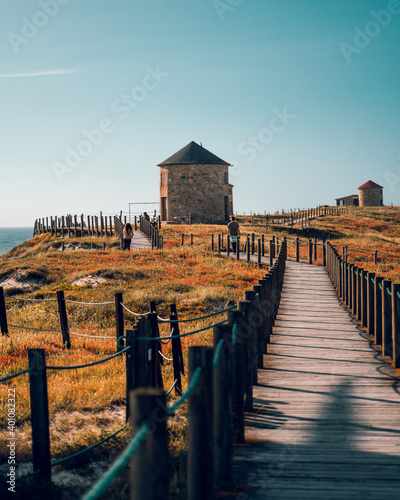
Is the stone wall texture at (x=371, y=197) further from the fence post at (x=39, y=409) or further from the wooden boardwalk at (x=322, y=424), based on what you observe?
the fence post at (x=39, y=409)

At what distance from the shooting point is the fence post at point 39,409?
12.4 ft

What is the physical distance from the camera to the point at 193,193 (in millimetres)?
50500

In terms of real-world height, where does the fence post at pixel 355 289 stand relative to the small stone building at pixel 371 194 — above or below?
below

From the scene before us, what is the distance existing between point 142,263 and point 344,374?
1821 centimetres

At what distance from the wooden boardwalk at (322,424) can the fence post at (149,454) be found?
166 cm

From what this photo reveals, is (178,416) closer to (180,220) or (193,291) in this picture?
(193,291)

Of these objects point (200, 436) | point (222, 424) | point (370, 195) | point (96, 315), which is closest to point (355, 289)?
point (96, 315)

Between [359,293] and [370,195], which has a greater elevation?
[370,195]

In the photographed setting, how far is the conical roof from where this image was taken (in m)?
50.4

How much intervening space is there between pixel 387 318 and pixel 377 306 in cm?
65

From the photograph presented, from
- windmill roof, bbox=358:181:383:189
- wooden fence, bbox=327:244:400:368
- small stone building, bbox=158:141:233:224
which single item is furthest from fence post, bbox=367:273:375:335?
windmill roof, bbox=358:181:383:189

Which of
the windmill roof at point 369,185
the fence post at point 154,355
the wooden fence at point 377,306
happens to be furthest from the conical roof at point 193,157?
the windmill roof at point 369,185

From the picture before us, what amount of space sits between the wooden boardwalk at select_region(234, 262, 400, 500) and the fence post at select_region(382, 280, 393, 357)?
0.19m

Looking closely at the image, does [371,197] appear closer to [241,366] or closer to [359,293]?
[359,293]
